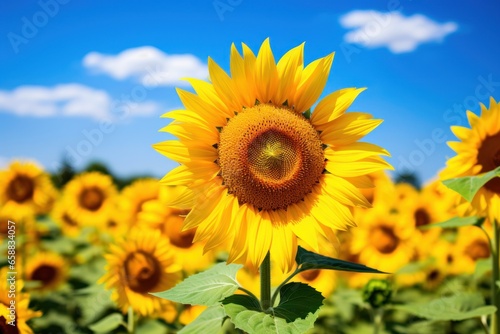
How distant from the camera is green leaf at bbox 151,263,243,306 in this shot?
2301mm

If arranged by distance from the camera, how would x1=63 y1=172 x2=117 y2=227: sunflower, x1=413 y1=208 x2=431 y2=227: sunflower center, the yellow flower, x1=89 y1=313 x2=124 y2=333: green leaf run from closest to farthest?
x1=89 y1=313 x2=124 y2=333: green leaf
the yellow flower
x1=413 y1=208 x2=431 y2=227: sunflower center
x1=63 y1=172 x2=117 y2=227: sunflower

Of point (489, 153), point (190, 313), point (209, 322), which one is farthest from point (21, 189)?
point (489, 153)

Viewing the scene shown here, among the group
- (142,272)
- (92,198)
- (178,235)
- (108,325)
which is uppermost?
(92,198)

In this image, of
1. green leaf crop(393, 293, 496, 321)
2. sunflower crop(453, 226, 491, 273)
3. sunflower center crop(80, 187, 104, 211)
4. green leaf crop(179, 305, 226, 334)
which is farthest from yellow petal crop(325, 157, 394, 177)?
sunflower center crop(80, 187, 104, 211)

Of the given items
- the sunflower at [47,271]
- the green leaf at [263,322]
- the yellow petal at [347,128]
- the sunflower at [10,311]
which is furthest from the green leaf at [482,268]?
the sunflower at [47,271]

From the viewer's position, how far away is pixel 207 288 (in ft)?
7.93

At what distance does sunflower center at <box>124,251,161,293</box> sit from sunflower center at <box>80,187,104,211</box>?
3533mm

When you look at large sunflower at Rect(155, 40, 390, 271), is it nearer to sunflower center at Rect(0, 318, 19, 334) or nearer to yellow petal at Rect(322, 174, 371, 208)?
yellow petal at Rect(322, 174, 371, 208)

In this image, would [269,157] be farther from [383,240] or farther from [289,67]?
[383,240]

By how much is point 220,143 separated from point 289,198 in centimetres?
39

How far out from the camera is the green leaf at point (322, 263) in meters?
2.26

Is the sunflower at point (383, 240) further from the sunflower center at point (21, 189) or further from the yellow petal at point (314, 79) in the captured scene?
the sunflower center at point (21, 189)

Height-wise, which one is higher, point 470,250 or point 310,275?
point 470,250

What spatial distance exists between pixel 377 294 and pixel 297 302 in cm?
213
